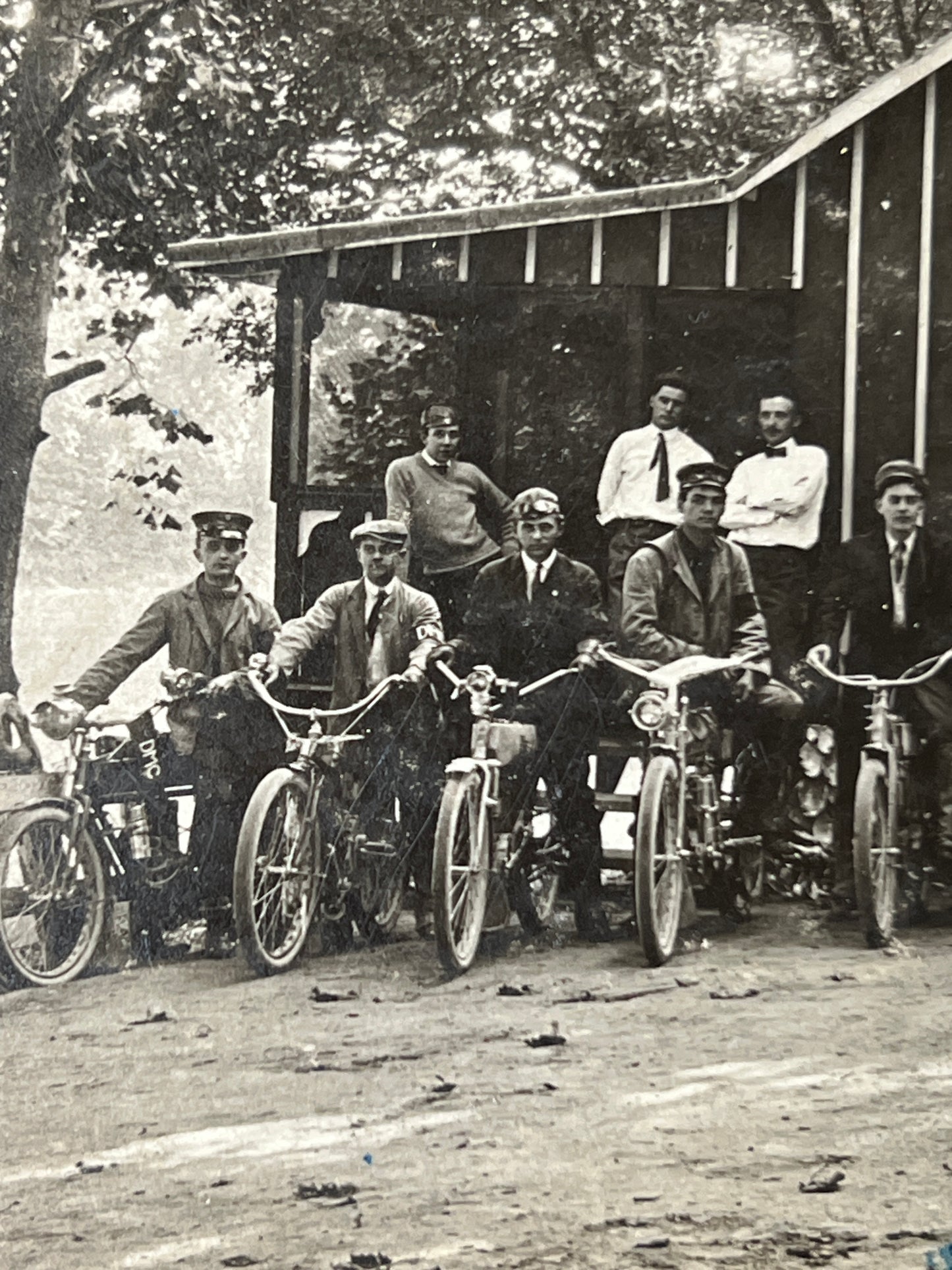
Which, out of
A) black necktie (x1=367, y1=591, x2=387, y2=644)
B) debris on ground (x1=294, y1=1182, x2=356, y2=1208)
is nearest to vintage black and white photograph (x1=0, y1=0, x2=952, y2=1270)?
black necktie (x1=367, y1=591, x2=387, y2=644)

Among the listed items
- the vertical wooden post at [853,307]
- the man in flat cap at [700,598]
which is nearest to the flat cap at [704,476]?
the man in flat cap at [700,598]

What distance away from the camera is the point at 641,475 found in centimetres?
318

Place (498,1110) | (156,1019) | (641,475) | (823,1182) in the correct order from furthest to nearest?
1. (641,475)
2. (156,1019)
3. (498,1110)
4. (823,1182)

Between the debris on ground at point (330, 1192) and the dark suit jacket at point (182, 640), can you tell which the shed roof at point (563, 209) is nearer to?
the dark suit jacket at point (182, 640)

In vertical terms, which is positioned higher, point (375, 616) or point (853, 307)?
point (853, 307)

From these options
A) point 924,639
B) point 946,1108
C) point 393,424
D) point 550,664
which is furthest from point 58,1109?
point 924,639

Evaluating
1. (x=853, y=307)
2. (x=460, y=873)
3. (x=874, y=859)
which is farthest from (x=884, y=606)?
(x=460, y=873)

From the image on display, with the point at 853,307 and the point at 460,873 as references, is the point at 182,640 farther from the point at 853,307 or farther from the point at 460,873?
the point at 853,307

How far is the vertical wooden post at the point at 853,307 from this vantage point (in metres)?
3.13

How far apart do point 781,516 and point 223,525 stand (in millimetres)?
1291

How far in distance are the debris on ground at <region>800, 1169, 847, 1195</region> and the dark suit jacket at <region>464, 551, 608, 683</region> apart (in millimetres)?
1200

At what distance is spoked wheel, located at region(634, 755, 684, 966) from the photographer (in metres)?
3.08

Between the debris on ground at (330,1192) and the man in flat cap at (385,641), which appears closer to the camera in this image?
the debris on ground at (330,1192)

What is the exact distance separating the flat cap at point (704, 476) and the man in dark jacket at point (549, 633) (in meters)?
0.30
